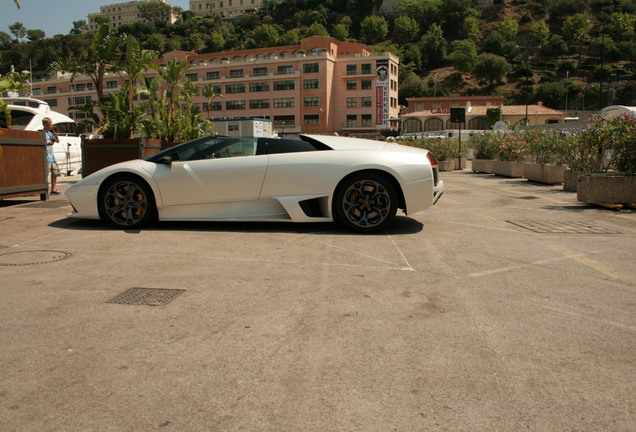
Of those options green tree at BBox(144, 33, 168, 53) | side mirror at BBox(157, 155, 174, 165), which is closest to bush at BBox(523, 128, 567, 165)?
side mirror at BBox(157, 155, 174, 165)

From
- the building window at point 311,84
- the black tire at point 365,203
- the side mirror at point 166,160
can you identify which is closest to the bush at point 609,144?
the black tire at point 365,203

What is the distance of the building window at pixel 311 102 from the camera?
91.2 meters

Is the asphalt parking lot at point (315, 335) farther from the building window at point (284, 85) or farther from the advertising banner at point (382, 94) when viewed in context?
the building window at point (284, 85)

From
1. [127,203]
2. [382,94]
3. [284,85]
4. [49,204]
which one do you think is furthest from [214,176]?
[284,85]

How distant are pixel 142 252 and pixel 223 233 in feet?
4.48

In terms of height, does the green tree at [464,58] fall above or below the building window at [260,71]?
above

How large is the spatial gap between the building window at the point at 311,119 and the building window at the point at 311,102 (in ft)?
5.49

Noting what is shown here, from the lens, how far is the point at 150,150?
12.7 metres

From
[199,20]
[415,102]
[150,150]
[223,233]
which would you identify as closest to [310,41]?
[415,102]

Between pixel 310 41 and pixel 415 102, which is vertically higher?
pixel 310 41

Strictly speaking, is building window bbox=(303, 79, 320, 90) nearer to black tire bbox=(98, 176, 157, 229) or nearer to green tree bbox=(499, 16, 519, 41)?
black tire bbox=(98, 176, 157, 229)

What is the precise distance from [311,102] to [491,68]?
61.3 m

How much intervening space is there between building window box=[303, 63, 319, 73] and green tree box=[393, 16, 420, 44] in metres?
85.0

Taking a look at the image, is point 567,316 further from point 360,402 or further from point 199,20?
point 199,20
